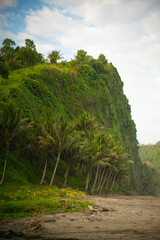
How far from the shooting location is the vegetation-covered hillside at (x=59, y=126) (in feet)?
69.2

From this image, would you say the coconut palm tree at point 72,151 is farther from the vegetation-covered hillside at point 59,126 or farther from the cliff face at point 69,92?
the cliff face at point 69,92

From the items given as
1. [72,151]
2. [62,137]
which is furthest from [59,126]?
[72,151]

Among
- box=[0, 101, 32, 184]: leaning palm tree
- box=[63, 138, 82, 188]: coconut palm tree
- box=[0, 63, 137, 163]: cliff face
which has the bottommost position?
box=[63, 138, 82, 188]: coconut palm tree

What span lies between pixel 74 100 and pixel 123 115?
40733 mm

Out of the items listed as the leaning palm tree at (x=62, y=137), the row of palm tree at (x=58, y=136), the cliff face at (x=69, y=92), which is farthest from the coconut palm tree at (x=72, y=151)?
the cliff face at (x=69, y=92)

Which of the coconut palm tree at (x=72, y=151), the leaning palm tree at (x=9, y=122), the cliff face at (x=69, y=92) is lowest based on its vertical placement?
the coconut palm tree at (x=72, y=151)

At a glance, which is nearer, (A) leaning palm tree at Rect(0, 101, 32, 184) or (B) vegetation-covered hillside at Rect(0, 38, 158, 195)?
(A) leaning palm tree at Rect(0, 101, 32, 184)

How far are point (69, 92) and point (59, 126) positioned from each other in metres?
26.7

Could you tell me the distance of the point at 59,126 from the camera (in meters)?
22.4

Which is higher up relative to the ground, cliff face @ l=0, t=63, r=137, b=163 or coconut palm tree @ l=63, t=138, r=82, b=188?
cliff face @ l=0, t=63, r=137, b=163

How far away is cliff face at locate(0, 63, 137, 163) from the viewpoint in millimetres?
31578

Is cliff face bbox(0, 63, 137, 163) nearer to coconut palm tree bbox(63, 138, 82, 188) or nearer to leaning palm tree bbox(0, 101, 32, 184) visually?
coconut palm tree bbox(63, 138, 82, 188)

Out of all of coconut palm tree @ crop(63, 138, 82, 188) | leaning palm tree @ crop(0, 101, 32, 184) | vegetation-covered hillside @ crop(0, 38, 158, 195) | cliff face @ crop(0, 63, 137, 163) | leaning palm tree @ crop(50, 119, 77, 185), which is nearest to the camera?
leaning palm tree @ crop(0, 101, 32, 184)

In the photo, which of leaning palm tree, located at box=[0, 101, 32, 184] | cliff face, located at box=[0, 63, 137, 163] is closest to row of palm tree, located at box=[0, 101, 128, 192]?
leaning palm tree, located at box=[0, 101, 32, 184]
